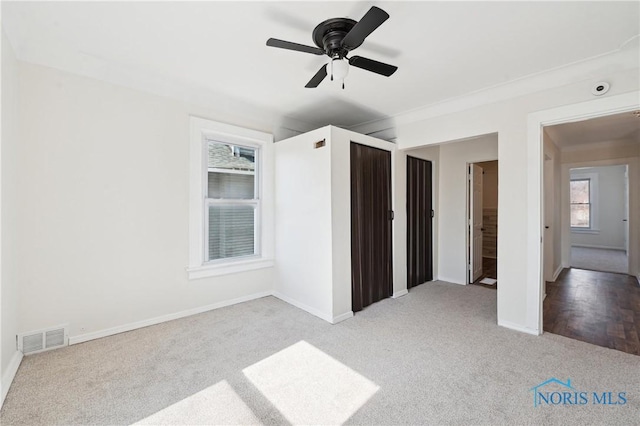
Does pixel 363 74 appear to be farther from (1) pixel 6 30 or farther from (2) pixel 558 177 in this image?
(2) pixel 558 177

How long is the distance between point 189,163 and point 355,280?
240 centimetres

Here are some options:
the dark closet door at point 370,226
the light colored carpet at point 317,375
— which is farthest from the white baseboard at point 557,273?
the dark closet door at point 370,226

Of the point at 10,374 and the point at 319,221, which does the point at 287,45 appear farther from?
the point at 10,374

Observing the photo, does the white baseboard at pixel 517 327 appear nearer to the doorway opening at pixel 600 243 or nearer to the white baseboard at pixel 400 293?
the doorway opening at pixel 600 243

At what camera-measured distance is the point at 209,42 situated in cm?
223

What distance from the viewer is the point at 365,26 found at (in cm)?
162

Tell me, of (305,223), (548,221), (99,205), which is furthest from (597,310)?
(99,205)

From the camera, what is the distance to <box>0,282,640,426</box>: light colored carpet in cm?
169

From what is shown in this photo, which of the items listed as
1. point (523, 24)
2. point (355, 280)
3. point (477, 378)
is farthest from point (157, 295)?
point (523, 24)

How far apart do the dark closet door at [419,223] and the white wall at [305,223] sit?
1507mm

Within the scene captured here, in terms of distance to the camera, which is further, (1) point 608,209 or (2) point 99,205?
(1) point 608,209

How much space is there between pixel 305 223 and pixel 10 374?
272cm

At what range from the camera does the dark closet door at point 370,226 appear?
338 cm

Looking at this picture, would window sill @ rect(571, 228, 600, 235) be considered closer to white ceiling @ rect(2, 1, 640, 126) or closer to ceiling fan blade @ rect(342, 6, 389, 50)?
white ceiling @ rect(2, 1, 640, 126)
